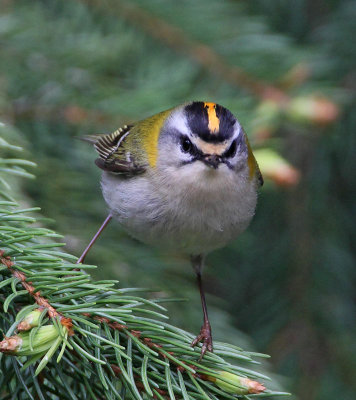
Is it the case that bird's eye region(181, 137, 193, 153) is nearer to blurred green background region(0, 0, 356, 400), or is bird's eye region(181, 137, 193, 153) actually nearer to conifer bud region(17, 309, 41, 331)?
blurred green background region(0, 0, 356, 400)

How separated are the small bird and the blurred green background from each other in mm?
101

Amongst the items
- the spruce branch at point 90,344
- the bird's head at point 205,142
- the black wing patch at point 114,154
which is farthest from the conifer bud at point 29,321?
the black wing patch at point 114,154

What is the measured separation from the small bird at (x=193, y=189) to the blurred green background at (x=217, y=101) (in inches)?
4.0

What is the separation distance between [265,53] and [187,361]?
130cm

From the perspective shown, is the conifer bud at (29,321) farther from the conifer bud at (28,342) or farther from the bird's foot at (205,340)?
the bird's foot at (205,340)

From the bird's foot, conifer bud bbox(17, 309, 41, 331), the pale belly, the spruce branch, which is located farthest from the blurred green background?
conifer bud bbox(17, 309, 41, 331)

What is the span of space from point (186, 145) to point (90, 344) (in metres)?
0.94

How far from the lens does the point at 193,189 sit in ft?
6.06

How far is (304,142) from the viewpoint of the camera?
109 inches

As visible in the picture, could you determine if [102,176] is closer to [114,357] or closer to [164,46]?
[164,46]

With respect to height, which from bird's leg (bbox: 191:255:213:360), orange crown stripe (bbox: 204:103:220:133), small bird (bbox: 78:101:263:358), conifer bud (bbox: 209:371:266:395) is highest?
orange crown stripe (bbox: 204:103:220:133)

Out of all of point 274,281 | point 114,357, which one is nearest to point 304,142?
point 274,281

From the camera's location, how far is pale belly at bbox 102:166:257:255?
182cm

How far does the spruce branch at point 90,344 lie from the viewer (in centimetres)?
104
